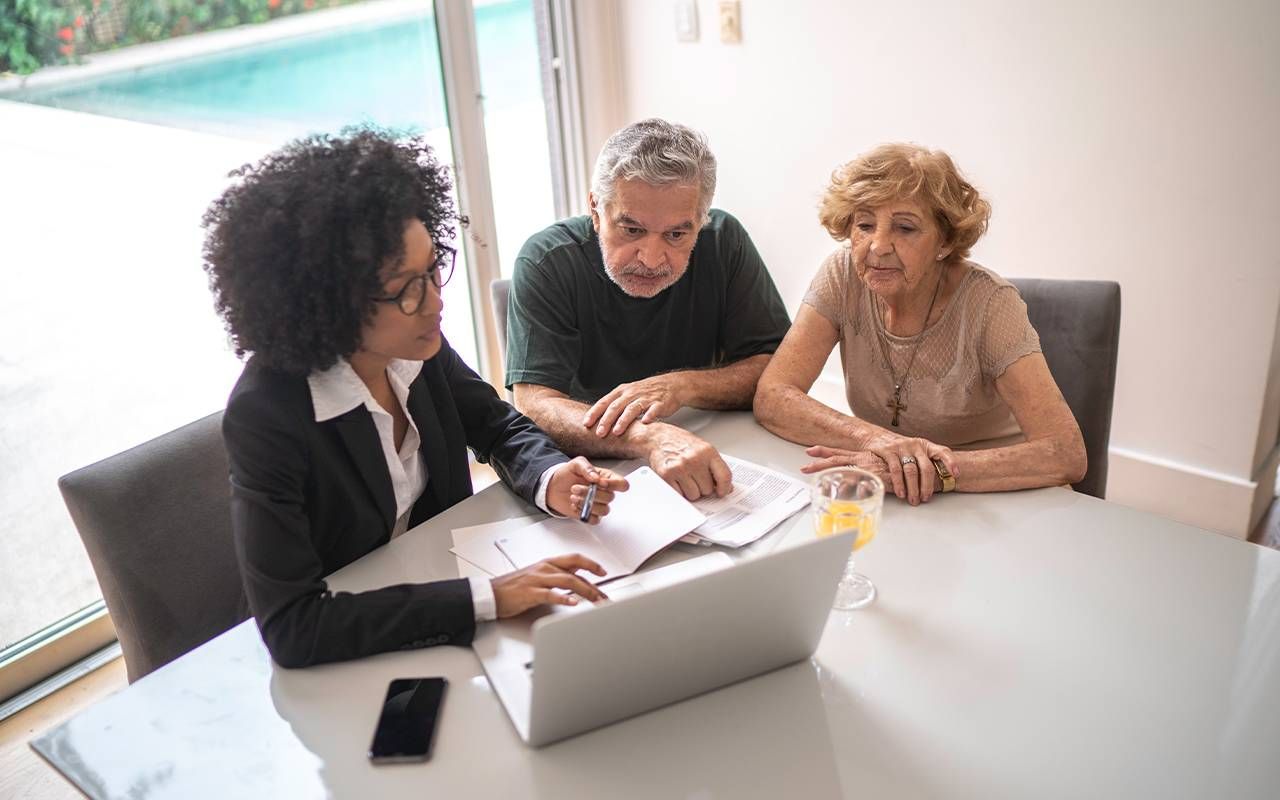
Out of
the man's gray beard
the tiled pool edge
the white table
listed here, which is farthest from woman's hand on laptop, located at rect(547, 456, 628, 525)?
the tiled pool edge

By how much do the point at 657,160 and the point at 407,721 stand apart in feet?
3.62

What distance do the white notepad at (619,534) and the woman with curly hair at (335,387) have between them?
0.09ft

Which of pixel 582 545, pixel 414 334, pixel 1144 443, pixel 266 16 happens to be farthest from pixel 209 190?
pixel 1144 443

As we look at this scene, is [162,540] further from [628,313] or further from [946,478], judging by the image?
[946,478]

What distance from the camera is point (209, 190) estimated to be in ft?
7.95

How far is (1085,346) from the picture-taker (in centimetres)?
169

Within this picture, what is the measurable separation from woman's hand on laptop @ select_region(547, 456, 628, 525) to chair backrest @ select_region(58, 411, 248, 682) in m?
0.49

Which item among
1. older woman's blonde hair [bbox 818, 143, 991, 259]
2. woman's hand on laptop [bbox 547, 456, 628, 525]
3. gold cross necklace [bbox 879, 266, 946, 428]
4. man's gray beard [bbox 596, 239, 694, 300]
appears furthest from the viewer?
man's gray beard [bbox 596, 239, 694, 300]

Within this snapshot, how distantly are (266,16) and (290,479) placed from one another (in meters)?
1.80

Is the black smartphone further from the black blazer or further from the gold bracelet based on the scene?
the gold bracelet

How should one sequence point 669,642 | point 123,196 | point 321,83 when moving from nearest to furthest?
point 669,642, point 123,196, point 321,83

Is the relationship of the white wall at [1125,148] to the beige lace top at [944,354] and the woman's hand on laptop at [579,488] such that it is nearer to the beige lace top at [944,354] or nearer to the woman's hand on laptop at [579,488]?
the beige lace top at [944,354]

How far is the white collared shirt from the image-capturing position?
1.12 m

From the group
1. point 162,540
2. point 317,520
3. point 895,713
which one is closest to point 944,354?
point 895,713
